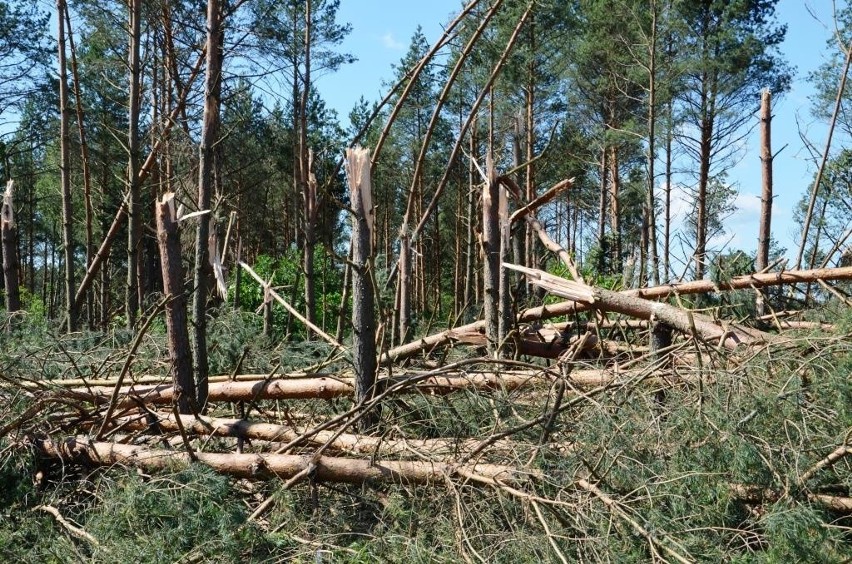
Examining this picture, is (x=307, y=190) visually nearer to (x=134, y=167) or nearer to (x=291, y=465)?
(x=134, y=167)

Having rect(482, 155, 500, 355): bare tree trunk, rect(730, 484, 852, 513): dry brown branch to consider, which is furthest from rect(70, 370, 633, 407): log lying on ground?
rect(730, 484, 852, 513): dry brown branch

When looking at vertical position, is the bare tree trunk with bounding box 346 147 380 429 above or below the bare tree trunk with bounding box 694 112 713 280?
below

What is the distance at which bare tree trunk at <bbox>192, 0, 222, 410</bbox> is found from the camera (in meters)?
4.90

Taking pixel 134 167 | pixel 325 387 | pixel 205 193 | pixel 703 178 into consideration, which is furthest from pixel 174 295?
pixel 703 178

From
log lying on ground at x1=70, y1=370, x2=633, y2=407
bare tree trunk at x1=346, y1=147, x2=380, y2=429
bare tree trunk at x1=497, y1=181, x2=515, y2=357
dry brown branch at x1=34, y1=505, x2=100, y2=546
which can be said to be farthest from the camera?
bare tree trunk at x1=497, y1=181, x2=515, y2=357

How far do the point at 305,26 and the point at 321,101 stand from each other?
9605 millimetres

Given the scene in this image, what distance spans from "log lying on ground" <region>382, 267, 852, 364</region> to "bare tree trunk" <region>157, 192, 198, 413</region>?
1.38 meters

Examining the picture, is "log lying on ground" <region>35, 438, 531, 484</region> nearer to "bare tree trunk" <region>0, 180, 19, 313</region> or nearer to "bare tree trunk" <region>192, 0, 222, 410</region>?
"bare tree trunk" <region>192, 0, 222, 410</region>

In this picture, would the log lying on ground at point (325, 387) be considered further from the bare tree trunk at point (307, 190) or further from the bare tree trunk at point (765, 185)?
the bare tree trunk at point (765, 185)

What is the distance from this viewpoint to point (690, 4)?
750 inches

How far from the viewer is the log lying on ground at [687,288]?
5637 mm

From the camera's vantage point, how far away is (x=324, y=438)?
422 cm

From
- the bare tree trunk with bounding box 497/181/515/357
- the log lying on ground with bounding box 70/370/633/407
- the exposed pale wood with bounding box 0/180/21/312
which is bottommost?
the log lying on ground with bounding box 70/370/633/407

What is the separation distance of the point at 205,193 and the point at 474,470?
2.40 m
